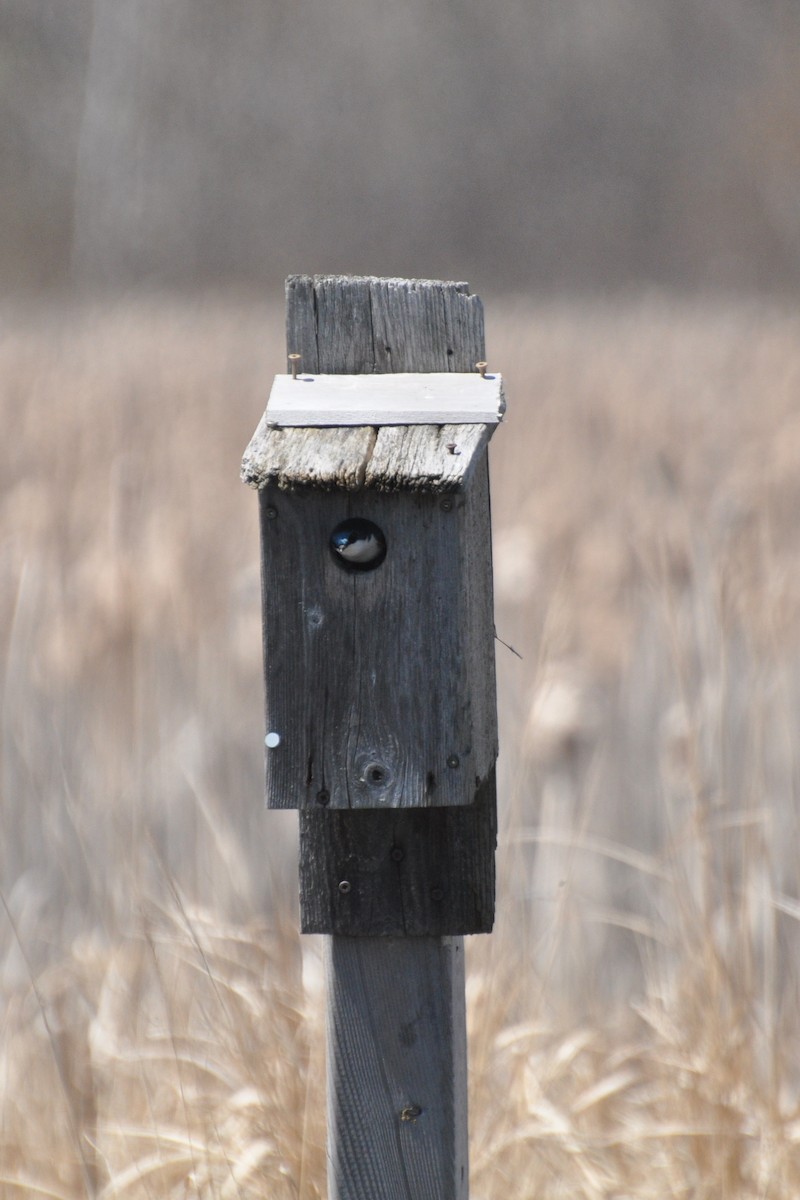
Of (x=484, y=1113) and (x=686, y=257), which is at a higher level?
(x=686, y=257)

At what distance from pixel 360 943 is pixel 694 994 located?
0.55 m

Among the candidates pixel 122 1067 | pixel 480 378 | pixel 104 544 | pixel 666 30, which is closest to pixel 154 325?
pixel 104 544

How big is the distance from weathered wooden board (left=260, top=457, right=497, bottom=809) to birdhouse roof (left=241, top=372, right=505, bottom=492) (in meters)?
0.02

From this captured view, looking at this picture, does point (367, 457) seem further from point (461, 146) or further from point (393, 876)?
point (461, 146)

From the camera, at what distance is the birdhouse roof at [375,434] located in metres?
0.65

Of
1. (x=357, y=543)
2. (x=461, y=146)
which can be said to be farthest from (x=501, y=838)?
(x=461, y=146)

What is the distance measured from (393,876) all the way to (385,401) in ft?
0.82

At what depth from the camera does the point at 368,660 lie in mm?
676

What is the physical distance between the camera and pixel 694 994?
1.18 meters

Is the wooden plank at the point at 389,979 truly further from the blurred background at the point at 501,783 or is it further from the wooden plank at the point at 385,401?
the blurred background at the point at 501,783

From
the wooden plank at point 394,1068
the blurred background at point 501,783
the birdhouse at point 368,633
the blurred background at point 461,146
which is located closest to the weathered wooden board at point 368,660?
the birdhouse at point 368,633

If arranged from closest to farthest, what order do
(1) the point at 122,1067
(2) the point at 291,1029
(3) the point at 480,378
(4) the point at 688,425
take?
(3) the point at 480,378
(2) the point at 291,1029
(1) the point at 122,1067
(4) the point at 688,425

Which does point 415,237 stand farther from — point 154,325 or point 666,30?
point 154,325

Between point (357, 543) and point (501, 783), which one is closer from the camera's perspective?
point (357, 543)
